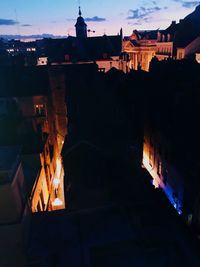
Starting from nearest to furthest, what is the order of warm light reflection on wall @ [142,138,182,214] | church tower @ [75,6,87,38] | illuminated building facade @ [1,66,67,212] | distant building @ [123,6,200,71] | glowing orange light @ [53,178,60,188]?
1. illuminated building facade @ [1,66,67,212]
2. warm light reflection on wall @ [142,138,182,214]
3. glowing orange light @ [53,178,60,188]
4. distant building @ [123,6,200,71]
5. church tower @ [75,6,87,38]

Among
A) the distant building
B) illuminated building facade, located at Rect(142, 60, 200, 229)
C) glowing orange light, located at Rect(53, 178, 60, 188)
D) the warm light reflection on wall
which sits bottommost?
glowing orange light, located at Rect(53, 178, 60, 188)

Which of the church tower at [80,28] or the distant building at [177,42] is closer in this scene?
the distant building at [177,42]

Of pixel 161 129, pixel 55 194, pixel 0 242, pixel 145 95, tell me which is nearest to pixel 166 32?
pixel 145 95

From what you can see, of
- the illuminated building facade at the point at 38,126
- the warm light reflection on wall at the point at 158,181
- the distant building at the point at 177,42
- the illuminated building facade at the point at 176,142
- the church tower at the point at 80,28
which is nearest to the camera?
the illuminated building facade at the point at 176,142

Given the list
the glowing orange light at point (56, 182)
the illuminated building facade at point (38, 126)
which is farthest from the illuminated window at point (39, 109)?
the glowing orange light at point (56, 182)

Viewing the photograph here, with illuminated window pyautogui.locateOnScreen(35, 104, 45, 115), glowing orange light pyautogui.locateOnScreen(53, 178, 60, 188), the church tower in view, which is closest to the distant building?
the church tower

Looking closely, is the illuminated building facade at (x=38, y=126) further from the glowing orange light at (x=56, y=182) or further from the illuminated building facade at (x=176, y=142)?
the illuminated building facade at (x=176, y=142)

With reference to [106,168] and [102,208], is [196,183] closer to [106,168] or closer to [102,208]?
[106,168]

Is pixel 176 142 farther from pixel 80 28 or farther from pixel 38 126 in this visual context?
pixel 80 28

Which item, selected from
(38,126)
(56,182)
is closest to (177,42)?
(38,126)

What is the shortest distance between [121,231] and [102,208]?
1898mm

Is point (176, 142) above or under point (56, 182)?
above

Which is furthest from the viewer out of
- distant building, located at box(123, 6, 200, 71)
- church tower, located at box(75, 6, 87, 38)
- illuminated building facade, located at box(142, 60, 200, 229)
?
church tower, located at box(75, 6, 87, 38)

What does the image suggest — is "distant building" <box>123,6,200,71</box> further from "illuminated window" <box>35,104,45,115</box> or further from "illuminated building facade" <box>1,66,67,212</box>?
"illuminated window" <box>35,104,45,115</box>
